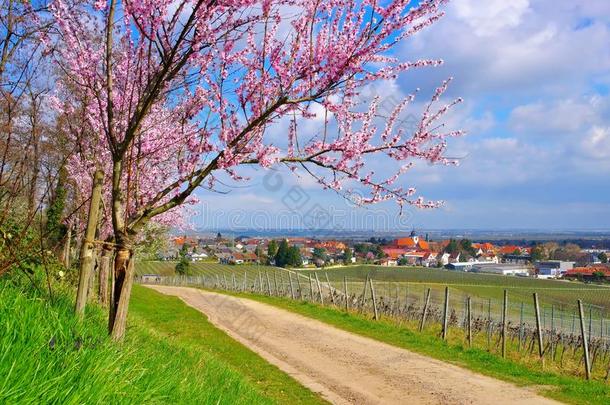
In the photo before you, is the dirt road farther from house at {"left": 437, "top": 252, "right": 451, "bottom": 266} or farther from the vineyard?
house at {"left": 437, "top": 252, "right": 451, "bottom": 266}

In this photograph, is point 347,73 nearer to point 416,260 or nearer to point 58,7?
point 58,7

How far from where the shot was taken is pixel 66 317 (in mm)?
5449

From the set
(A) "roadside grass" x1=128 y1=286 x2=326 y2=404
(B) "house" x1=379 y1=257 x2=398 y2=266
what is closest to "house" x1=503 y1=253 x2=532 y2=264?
(B) "house" x1=379 y1=257 x2=398 y2=266

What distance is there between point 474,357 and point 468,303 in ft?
13.1

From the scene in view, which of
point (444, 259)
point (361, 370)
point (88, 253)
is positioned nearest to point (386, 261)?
point (444, 259)

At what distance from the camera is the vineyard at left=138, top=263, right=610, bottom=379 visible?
17.7 m

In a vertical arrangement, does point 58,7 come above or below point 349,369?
above

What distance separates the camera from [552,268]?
79.2 metres

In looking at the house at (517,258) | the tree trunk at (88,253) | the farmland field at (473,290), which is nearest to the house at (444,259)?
the farmland field at (473,290)

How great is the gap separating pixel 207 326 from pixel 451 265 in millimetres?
64139

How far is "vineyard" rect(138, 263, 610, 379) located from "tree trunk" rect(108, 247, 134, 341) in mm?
12036

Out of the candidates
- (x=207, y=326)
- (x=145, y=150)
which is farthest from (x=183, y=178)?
(x=207, y=326)

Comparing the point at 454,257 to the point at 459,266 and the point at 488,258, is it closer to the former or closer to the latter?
the point at 459,266

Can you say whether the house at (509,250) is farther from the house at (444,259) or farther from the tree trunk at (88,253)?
the tree trunk at (88,253)
